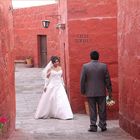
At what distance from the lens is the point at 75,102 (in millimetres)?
13539

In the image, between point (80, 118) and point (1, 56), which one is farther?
point (80, 118)

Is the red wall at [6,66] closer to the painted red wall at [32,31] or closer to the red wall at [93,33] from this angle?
the red wall at [93,33]

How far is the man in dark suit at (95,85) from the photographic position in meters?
9.55

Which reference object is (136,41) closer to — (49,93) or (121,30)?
(121,30)

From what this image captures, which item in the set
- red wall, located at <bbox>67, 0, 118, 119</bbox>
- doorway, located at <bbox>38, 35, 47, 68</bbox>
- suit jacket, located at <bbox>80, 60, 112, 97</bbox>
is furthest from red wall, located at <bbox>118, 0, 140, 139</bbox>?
doorway, located at <bbox>38, 35, 47, 68</bbox>

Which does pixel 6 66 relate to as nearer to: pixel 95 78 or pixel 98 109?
pixel 95 78

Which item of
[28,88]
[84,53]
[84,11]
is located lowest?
[28,88]

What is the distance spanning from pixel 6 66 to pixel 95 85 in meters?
1.94

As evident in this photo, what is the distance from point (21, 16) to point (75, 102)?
57.8ft

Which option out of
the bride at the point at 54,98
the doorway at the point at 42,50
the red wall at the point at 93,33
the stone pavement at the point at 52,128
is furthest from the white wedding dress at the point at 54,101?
the doorway at the point at 42,50

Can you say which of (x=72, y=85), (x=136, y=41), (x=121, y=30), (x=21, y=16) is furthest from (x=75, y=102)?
(x=21, y=16)

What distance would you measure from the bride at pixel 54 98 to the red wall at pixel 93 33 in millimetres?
813

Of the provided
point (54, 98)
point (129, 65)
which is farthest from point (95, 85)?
point (54, 98)

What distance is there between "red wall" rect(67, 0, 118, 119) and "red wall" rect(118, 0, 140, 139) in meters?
3.41
